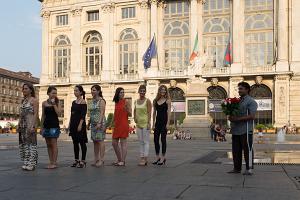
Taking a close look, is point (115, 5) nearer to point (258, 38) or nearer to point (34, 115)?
point (258, 38)

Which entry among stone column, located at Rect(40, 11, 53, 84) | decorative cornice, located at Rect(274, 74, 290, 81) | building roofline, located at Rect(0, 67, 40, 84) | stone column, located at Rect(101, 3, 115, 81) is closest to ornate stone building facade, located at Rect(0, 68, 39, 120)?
building roofline, located at Rect(0, 67, 40, 84)

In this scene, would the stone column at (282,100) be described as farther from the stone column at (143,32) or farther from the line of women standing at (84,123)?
the line of women standing at (84,123)

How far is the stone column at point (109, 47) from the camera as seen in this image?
53.8 meters

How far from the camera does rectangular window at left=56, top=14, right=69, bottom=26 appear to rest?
2277 inches

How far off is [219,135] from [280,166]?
1826 centimetres

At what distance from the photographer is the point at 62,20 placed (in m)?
58.1

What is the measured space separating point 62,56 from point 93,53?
4386 mm

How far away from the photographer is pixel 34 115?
32.9 ft

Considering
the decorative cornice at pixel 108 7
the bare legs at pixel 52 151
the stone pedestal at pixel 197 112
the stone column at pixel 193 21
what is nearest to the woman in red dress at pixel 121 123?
the bare legs at pixel 52 151

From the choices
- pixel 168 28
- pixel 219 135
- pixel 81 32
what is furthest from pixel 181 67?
pixel 219 135

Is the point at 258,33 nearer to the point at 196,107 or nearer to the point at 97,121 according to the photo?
the point at 196,107

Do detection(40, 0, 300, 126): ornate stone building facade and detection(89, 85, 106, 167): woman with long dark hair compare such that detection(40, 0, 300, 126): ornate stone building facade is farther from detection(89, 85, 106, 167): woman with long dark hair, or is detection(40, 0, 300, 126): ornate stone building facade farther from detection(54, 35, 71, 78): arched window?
detection(89, 85, 106, 167): woman with long dark hair

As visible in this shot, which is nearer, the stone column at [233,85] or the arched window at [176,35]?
the stone column at [233,85]

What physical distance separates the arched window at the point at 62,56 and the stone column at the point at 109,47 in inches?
217
